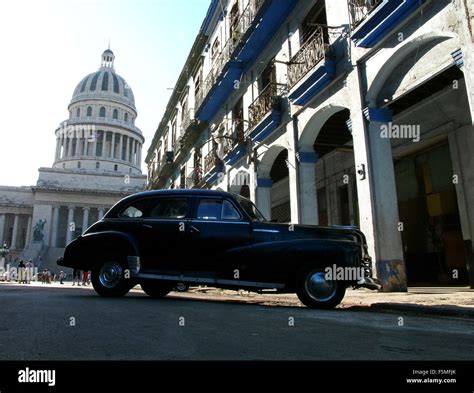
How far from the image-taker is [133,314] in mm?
4750

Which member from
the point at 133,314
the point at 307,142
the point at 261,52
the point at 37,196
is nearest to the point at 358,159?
the point at 307,142

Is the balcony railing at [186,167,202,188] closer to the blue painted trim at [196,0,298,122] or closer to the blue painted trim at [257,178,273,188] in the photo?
the blue painted trim at [196,0,298,122]

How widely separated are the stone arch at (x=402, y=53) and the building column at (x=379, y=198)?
0.44 metres

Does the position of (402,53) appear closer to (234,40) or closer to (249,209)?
(249,209)

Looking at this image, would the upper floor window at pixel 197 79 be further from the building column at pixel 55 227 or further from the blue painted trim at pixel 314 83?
the building column at pixel 55 227

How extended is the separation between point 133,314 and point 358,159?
263 inches

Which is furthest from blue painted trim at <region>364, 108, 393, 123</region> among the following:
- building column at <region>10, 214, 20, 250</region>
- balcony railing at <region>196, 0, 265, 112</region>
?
building column at <region>10, 214, 20, 250</region>

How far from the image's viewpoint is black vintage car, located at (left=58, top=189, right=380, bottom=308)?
5.89 meters

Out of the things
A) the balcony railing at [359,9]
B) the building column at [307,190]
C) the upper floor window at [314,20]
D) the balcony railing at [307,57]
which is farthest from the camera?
the building column at [307,190]

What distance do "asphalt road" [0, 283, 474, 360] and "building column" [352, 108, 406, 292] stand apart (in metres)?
3.64

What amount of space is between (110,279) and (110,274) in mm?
87

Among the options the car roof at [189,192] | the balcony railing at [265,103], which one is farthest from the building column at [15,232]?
the car roof at [189,192]

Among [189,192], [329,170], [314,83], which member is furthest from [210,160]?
[189,192]

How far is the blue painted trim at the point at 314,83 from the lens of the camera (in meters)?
10.3
